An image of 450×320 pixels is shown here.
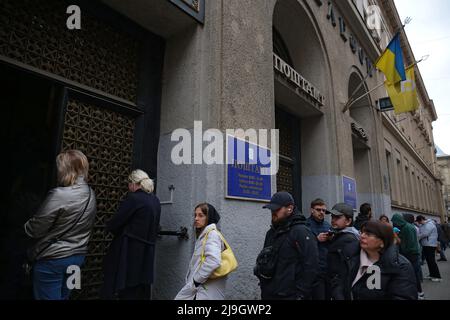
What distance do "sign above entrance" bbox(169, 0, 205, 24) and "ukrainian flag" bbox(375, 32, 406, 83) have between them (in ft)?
20.0

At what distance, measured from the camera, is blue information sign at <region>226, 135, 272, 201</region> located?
14.1 feet

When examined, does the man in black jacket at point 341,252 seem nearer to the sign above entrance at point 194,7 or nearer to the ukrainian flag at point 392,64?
the sign above entrance at point 194,7

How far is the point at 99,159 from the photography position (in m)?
3.84

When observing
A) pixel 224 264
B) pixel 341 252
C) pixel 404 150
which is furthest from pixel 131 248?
pixel 404 150

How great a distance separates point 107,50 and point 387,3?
1979 centimetres

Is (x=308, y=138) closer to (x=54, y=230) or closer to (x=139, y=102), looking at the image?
(x=139, y=102)

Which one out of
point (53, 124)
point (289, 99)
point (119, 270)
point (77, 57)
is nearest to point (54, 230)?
point (119, 270)

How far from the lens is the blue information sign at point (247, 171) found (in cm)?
430

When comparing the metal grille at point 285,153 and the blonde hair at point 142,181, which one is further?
the metal grille at point 285,153

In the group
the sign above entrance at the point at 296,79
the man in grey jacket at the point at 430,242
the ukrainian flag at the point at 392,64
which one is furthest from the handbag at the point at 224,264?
the ukrainian flag at the point at 392,64

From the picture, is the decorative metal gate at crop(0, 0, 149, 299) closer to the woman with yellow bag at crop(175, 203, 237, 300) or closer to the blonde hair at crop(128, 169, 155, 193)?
the blonde hair at crop(128, 169, 155, 193)

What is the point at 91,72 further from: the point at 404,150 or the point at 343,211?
the point at 404,150

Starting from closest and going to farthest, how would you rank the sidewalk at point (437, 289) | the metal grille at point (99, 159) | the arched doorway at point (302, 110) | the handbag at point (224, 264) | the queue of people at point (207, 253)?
1. the queue of people at point (207, 253)
2. the handbag at point (224, 264)
3. the metal grille at point (99, 159)
4. the sidewalk at point (437, 289)
5. the arched doorway at point (302, 110)

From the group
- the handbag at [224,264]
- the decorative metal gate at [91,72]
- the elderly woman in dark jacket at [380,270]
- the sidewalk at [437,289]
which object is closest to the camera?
the elderly woman in dark jacket at [380,270]
